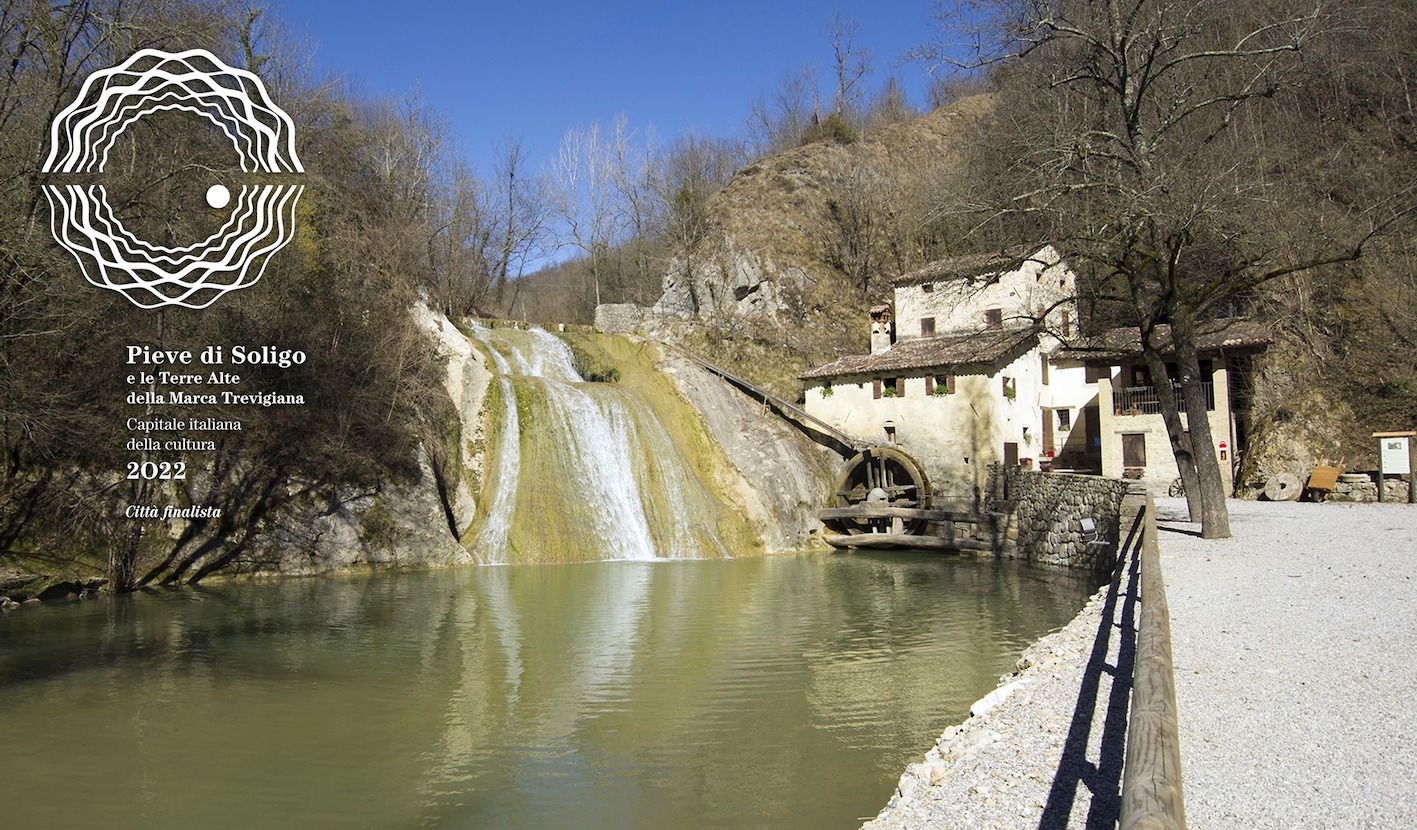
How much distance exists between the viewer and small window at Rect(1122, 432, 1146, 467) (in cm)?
2896

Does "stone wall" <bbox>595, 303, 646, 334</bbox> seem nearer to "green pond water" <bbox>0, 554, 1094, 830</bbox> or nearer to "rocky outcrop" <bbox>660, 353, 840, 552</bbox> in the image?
"rocky outcrop" <bbox>660, 353, 840, 552</bbox>

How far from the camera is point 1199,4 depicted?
13.5 meters

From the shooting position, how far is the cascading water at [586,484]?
23938 mm

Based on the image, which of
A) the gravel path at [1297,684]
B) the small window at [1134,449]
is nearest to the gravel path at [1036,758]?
the gravel path at [1297,684]

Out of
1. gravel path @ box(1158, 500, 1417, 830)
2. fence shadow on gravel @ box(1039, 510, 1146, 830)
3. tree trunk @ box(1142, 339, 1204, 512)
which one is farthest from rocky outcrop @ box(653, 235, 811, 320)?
fence shadow on gravel @ box(1039, 510, 1146, 830)

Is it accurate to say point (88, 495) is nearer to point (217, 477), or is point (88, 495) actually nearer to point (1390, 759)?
point (217, 477)

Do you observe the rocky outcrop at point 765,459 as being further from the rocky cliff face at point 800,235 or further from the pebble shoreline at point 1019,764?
the pebble shoreline at point 1019,764

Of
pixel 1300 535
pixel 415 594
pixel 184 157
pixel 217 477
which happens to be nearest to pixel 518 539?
pixel 415 594

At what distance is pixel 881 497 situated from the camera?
2852 cm

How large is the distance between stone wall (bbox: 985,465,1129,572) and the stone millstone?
5.32 m

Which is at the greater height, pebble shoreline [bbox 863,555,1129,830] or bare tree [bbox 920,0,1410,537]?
bare tree [bbox 920,0,1410,537]

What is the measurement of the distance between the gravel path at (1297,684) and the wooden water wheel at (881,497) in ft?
46.9

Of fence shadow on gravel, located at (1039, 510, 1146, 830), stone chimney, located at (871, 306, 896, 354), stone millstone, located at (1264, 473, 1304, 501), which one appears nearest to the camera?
fence shadow on gravel, located at (1039, 510, 1146, 830)

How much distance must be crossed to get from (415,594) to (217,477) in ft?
20.1
